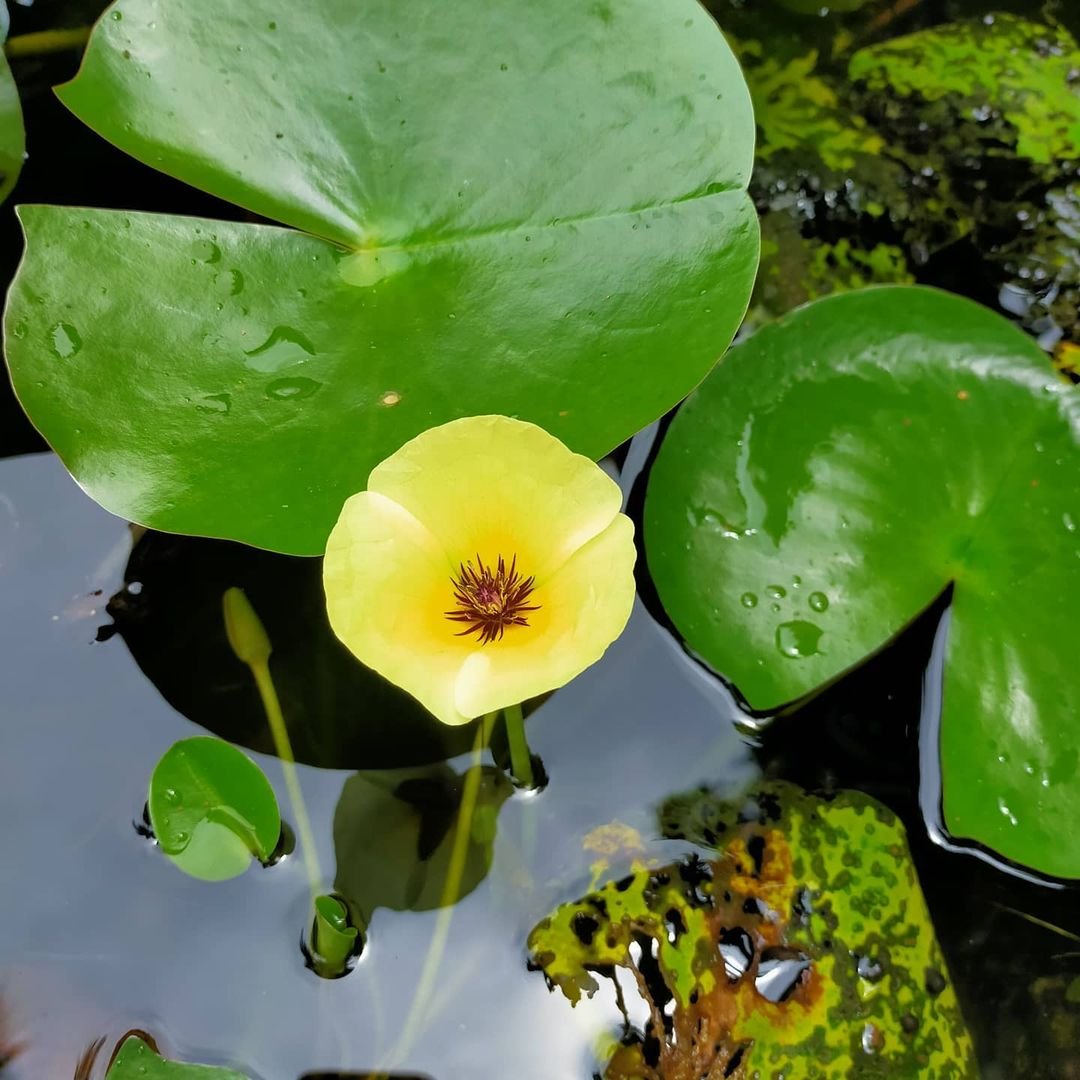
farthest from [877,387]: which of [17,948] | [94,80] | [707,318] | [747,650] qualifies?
[17,948]

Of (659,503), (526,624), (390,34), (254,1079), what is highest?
(390,34)

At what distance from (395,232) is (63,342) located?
15.1 inches

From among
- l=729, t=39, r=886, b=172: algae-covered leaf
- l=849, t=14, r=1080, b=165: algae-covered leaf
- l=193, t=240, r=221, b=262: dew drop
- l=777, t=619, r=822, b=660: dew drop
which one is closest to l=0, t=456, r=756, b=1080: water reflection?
l=777, t=619, r=822, b=660: dew drop

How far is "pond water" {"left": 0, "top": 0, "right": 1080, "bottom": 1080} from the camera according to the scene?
1.11 metres

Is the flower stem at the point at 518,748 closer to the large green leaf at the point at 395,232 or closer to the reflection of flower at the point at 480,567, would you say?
the reflection of flower at the point at 480,567

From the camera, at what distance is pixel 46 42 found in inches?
55.6

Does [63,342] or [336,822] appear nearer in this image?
[63,342]

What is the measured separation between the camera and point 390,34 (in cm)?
105

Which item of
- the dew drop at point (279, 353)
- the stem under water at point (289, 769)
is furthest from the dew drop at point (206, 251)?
the stem under water at point (289, 769)

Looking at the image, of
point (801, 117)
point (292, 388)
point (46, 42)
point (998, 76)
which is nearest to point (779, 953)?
point (292, 388)

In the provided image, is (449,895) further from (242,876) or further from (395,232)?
(395,232)

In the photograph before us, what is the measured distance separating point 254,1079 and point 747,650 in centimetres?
78

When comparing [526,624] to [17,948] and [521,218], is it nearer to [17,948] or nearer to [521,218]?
[521,218]

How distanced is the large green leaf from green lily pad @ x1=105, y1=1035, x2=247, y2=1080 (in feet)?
1.98
